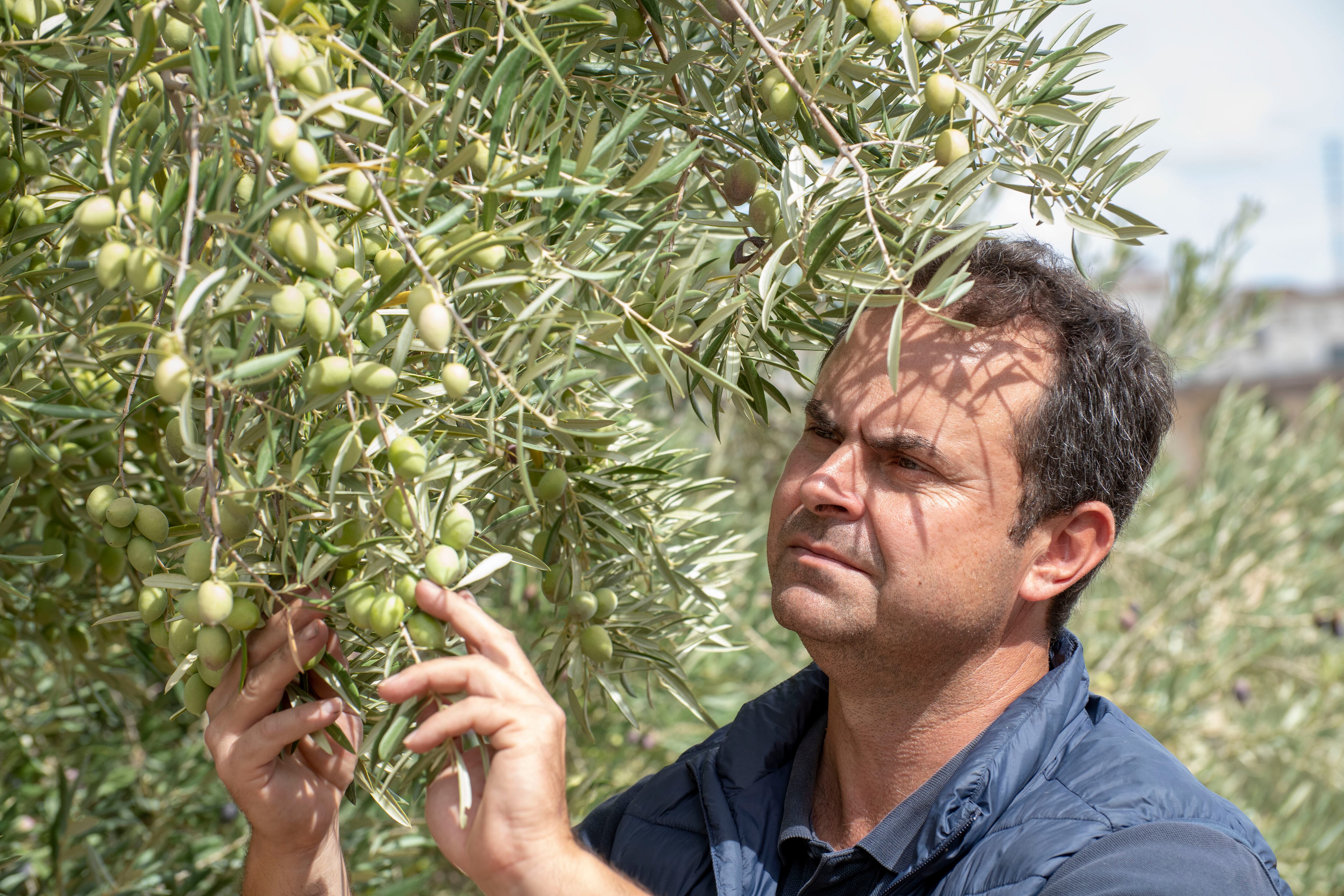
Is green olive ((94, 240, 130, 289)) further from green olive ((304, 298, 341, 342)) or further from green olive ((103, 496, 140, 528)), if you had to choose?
green olive ((103, 496, 140, 528))

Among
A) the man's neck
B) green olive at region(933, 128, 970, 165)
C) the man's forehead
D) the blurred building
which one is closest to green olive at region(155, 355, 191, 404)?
green olive at region(933, 128, 970, 165)

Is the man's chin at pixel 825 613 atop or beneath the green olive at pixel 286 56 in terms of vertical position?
beneath

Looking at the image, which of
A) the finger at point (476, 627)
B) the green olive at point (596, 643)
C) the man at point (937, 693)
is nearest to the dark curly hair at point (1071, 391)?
the man at point (937, 693)

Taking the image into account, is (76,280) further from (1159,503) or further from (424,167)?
(1159,503)

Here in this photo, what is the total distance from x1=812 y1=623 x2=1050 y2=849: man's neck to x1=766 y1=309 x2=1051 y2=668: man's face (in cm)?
5

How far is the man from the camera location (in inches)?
41.9

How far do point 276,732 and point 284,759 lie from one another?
141 millimetres

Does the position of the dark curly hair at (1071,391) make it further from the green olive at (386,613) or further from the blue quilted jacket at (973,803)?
the green olive at (386,613)

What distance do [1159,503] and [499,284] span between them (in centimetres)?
364

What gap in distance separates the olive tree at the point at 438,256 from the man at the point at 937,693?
10 centimetres

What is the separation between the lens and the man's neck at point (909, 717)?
134 cm

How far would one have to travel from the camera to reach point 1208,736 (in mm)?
3654

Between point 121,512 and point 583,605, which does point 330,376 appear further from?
point 583,605

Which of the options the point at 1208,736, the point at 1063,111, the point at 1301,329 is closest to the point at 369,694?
the point at 1063,111
